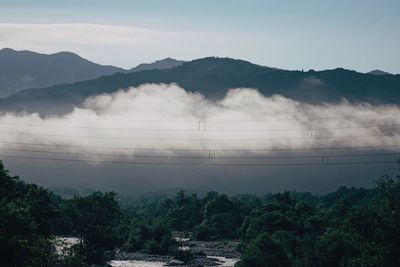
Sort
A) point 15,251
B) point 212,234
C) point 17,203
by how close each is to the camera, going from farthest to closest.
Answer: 1. point 212,234
2. point 17,203
3. point 15,251

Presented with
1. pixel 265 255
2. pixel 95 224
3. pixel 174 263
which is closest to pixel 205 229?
pixel 174 263

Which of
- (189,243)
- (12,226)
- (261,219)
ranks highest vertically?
(12,226)

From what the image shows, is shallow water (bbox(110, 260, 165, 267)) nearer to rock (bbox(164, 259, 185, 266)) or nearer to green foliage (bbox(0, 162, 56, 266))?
rock (bbox(164, 259, 185, 266))

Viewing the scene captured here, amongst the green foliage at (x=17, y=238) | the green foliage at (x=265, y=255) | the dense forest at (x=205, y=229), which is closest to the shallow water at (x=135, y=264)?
the dense forest at (x=205, y=229)

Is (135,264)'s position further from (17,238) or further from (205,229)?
(17,238)

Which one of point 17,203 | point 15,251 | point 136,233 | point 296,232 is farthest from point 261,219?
point 15,251

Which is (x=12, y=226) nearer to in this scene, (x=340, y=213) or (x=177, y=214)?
(x=340, y=213)

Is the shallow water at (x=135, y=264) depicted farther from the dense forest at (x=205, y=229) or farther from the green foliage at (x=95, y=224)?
the green foliage at (x=95, y=224)

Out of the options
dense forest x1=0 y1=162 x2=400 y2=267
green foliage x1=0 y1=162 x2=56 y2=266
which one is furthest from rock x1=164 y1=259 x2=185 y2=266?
green foliage x1=0 y1=162 x2=56 y2=266
